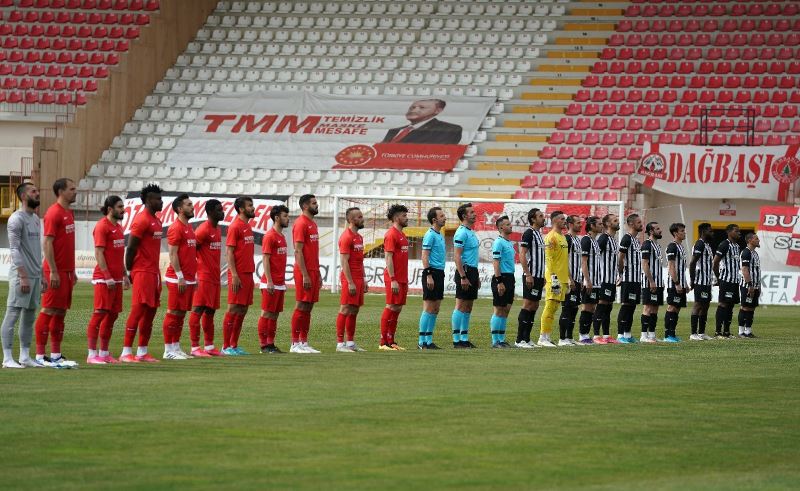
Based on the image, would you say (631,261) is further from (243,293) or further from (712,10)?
(712,10)

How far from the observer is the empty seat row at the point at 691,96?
36.9 metres

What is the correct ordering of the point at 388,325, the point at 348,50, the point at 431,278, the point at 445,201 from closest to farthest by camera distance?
the point at 388,325 → the point at 431,278 → the point at 445,201 → the point at 348,50

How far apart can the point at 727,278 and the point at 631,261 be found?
2.21 m

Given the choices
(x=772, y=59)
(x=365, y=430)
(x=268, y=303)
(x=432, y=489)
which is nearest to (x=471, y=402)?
(x=365, y=430)

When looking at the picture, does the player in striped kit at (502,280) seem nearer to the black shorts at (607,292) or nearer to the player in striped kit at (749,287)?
the black shorts at (607,292)

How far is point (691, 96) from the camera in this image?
1480 inches

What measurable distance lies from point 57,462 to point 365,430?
2210 mm

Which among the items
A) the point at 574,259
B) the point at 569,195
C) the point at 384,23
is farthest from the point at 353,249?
the point at 384,23

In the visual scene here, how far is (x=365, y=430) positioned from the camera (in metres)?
9.31

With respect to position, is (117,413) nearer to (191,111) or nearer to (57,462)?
(57,462)

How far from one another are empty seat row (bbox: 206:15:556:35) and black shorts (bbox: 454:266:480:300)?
83.1 feet

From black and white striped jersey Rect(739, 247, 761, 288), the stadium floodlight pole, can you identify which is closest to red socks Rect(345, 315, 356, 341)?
black and white striped jersey Rect(739, 247, 761, 288)

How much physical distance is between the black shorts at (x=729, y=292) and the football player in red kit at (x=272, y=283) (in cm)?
783

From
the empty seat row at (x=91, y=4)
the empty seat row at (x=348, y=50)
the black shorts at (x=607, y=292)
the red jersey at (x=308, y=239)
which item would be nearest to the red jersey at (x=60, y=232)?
the red jersey at (x=308, y=239)
